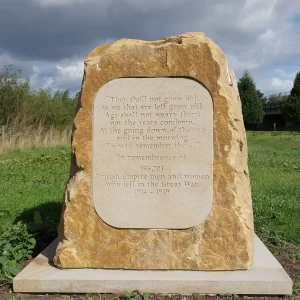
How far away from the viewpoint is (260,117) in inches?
1670

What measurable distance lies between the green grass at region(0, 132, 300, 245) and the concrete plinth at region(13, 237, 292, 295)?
1400 mm

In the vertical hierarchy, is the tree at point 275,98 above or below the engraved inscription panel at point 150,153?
above

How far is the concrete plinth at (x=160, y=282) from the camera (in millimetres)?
3486

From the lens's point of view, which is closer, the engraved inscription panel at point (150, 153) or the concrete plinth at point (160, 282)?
the concrete plinth at point (160, 282)

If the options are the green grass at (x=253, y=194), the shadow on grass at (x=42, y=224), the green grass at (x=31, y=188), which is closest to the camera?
the shadow on grass at (x=42, y=224)

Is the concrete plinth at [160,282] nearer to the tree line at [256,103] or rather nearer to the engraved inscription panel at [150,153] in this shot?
the engraved inscription panel at [150,153]

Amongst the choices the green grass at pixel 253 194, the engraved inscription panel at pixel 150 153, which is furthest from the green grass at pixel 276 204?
the engraved inscription panel at pixel 150 153

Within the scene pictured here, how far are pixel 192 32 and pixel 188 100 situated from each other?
61 centimetres

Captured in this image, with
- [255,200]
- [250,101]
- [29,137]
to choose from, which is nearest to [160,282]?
[255,200]

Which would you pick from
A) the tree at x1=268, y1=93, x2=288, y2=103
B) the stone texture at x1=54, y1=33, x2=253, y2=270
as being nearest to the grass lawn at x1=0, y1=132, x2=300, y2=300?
the stone texture at x1=54, y1=33, x2=253, y2=270

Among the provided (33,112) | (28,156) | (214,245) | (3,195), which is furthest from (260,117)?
(214,245)

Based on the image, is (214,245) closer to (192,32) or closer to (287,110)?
(192,32)

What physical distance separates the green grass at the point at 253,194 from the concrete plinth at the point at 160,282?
140 centimetres

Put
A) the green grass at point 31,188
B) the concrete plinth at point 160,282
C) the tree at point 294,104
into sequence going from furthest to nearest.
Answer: the tree at point 294,104, the green grass at point 31,188, the concrete plinth at point 160,282
